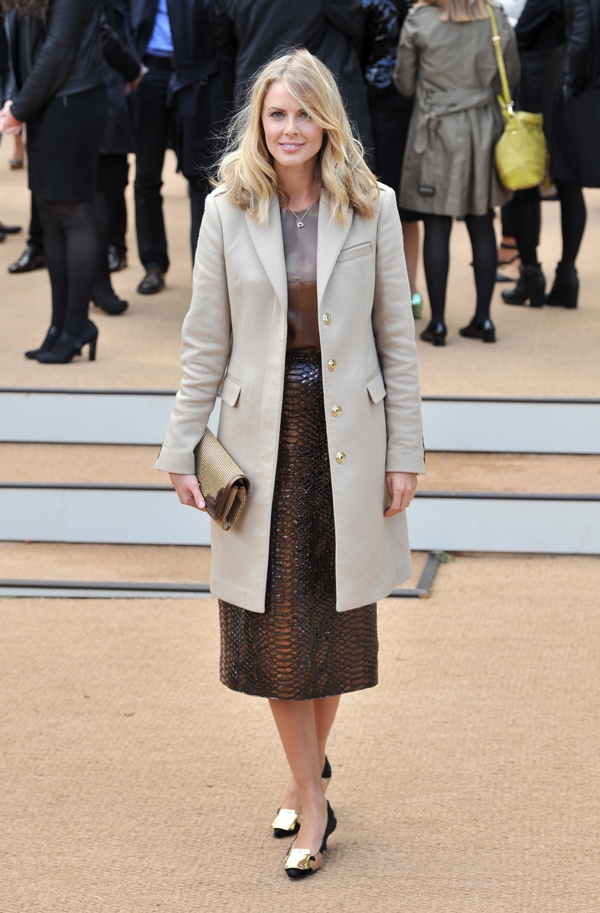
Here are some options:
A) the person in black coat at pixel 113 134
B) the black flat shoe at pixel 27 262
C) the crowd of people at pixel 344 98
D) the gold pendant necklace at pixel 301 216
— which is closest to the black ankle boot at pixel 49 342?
the crowd of people at pixel 344 98

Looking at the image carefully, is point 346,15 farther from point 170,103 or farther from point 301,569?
point 301,569

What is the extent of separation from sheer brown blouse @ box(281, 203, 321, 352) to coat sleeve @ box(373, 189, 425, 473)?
143 millimetres

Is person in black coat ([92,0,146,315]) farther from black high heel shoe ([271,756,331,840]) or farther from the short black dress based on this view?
black high heel shoe ([271,756,331,840])

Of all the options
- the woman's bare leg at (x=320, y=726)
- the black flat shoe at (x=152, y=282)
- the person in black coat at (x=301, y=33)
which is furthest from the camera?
the black flat shoe at (x=152, y=282)

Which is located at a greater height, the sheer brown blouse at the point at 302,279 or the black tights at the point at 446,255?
the sheer brown blouse at the point at 302,279

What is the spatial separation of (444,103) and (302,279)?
336 cm

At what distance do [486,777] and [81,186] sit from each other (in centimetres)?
320

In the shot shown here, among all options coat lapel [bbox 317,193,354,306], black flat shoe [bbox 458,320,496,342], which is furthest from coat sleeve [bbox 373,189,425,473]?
black flat shoe [bbox 458,320,496,342]

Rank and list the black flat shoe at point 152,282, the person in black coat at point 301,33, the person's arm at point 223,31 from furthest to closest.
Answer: the black flat shoe at point 152,282 < the person's arm at point 223,31 < the person in black coat at point 301,33

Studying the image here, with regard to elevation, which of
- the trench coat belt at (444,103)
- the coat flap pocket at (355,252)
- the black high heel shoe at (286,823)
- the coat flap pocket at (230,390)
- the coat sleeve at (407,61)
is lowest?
the black high heel shoe at (286,823)

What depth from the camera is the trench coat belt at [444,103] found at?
5.46 metres

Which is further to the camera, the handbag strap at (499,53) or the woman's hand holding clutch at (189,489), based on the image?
the handbag strap at (499,53)

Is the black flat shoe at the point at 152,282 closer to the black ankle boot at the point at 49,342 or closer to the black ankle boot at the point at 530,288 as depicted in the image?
the black ankle boot at the point at 49,342

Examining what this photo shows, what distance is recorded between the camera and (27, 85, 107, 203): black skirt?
16.5 ft
